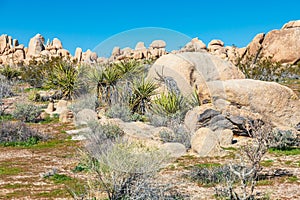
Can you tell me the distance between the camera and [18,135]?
15219mm

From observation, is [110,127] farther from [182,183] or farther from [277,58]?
[277,58]

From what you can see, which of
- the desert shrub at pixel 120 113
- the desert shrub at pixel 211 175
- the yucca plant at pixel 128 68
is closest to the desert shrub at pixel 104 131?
the desert shrub at pixel 211 175

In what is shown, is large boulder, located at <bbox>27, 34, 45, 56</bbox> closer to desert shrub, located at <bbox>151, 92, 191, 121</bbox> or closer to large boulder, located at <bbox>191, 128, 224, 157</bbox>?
desert shrub, located at <bbox>151, 92, 191, 121</bbox>

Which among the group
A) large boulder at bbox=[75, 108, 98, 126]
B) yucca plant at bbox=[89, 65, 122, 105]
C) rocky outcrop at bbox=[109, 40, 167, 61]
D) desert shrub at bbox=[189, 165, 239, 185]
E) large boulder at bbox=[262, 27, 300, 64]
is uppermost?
large boulder at bbox=[262, 27, 300, 64]

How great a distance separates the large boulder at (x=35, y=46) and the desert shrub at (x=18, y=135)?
53745 mm

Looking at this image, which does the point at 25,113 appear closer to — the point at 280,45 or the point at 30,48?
the point at 280,45

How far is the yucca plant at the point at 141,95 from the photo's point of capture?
18469 millimetres

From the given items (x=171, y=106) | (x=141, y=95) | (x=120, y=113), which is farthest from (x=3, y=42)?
(x=171, y=106)

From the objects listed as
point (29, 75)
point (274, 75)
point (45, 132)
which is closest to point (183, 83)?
point (45, 132)

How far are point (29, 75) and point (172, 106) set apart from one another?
2326 centimetres

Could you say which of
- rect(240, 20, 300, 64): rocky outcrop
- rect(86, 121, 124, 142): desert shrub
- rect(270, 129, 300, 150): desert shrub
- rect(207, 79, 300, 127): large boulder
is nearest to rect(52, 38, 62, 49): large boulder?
rect(240, 20, 300, 64): rocky outcrop

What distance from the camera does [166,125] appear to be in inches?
594

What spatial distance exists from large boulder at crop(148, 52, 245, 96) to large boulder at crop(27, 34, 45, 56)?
50499 millimetres

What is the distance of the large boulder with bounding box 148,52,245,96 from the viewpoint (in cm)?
1969
